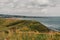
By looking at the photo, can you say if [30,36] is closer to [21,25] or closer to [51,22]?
[21,25]

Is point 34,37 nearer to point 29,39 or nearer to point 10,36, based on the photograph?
point 29,39

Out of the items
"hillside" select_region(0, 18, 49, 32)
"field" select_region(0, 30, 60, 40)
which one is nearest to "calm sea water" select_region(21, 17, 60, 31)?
"hillside" select_region(0, 18, 49, 32)

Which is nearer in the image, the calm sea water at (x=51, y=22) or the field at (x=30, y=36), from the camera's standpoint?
the field at (x=30, y=36)

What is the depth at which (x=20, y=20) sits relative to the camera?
58.4 feet

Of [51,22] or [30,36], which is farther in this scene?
[51,22]

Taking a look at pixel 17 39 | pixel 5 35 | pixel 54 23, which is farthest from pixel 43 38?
pixel 54 23

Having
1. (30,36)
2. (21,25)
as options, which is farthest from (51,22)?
(30,36)

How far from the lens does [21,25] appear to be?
16141 mm

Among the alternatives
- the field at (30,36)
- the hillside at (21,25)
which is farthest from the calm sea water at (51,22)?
the field at (30,36)

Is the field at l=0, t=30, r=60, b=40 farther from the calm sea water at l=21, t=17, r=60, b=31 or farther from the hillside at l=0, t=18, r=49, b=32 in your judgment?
the calm sea water at l=21, t=17, r=60, b=31

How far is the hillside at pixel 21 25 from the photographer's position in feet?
49.7

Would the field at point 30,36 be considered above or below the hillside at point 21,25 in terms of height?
above

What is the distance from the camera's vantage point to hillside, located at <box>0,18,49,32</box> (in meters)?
15.1

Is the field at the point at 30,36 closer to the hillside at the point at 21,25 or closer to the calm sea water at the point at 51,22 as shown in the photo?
the hillside at the point at 21,25
